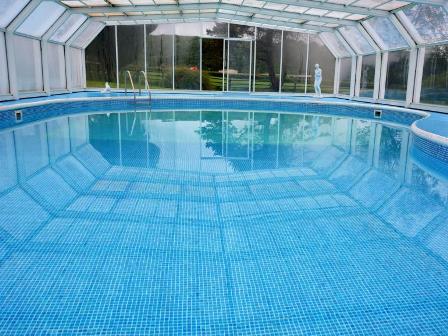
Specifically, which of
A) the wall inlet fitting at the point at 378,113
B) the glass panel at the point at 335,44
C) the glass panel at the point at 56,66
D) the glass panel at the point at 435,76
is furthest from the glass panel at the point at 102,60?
the glass panel at the point at 435,76

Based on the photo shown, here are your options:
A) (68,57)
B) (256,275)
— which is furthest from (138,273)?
(68,57)

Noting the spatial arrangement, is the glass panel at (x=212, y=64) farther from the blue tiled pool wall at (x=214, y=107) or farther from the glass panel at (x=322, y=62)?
the glass panel at (x=322, y=62)

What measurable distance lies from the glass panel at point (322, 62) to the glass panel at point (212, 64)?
4.12 metres

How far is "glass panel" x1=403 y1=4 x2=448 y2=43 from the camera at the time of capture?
402 inches

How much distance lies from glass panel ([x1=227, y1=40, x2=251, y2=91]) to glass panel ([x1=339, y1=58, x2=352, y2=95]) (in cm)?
421

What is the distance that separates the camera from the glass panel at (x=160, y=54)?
16859 millimetres

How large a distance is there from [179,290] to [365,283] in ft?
4.02

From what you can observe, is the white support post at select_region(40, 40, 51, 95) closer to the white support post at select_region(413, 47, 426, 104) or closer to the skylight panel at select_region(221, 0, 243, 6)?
the skylight panel at select_region(221, 0, 243, 6)

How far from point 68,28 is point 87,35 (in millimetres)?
2013

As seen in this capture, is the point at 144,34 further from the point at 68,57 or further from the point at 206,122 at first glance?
the point at 206,122

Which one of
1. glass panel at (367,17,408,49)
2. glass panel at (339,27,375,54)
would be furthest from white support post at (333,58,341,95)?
glass panel at (367,17,408,49)

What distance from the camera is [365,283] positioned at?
2.58m

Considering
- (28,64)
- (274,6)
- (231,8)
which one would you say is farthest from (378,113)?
(28,64)

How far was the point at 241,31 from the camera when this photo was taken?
56.0 ft
